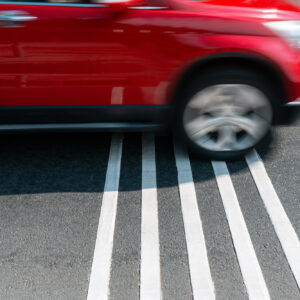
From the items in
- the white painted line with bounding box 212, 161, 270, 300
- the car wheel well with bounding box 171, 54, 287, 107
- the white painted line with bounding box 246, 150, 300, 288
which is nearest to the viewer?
the white painted line with bounding box 212, 161, 270, 300

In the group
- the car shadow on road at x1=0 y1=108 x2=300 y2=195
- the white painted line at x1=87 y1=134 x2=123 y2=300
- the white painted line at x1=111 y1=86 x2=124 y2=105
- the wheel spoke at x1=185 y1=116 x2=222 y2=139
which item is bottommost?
the car shadow on road at x1=0 y1=108 x2=300 y2=195

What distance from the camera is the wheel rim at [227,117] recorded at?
3.91m

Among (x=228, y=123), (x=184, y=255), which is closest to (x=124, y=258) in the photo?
(x=184, y=255)

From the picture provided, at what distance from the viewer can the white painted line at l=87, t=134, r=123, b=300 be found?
9.35 feet

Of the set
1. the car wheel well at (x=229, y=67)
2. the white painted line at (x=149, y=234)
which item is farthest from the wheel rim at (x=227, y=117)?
the white painted line at (x=149, y=234)

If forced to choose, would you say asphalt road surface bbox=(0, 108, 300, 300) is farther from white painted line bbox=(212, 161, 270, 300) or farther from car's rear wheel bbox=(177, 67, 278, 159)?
car's rear wheel bbox=(177, 67, 278, 159)

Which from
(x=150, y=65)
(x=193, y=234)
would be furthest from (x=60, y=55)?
(x=193, y=234)

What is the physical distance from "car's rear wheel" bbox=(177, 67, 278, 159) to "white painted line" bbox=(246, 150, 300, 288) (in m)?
0.16

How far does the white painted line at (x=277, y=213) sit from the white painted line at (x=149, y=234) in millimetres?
786

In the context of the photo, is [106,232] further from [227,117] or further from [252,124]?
[252,124]

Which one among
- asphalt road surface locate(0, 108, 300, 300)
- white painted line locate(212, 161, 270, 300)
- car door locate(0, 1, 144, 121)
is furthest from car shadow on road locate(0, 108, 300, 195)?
car door locate(0, 1, 144, 121)

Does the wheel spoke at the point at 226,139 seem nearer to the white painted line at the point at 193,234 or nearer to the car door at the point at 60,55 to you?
the white painted line at the point at 193,234

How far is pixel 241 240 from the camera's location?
3.22 metres

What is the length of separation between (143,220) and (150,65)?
3.75 ft
